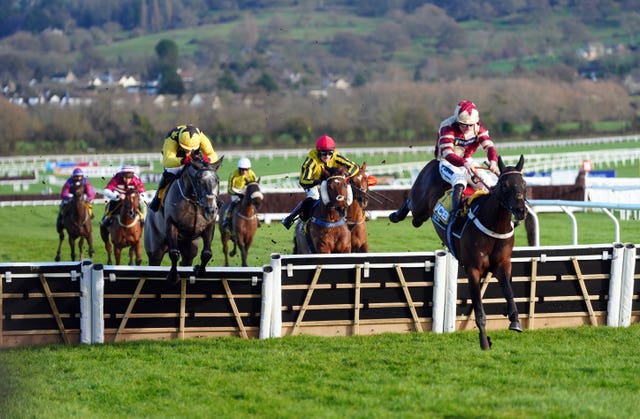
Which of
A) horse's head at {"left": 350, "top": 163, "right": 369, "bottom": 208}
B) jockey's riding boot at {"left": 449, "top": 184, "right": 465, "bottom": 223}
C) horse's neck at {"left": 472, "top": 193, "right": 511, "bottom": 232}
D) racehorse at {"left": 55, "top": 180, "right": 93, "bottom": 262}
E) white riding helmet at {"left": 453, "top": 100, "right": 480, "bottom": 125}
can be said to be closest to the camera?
horse's neck at {"left": 472, "top": 193, "right": 511, "bottom": 232}

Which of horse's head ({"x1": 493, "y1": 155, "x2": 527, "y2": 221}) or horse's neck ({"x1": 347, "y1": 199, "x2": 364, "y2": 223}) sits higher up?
horse's head ({"x1": 493, "y1": 155, "x2": 527, "y2": 221})

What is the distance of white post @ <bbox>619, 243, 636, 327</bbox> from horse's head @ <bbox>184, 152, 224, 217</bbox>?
376 centimetres

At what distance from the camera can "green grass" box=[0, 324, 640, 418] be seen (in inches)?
296

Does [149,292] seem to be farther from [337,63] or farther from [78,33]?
[78,33]

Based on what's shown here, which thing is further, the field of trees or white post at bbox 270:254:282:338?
the field of trees

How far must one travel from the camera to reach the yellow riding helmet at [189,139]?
442 inches

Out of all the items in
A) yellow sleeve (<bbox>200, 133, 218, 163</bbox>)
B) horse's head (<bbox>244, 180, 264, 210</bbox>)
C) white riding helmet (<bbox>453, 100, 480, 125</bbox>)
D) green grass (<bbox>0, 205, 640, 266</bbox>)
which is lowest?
green grass (<bbox>0, 205, 640, 266</bbox>)

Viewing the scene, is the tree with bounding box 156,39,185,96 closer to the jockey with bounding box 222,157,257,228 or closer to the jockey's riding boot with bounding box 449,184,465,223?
the jockey with bounding box 222,157,257,228

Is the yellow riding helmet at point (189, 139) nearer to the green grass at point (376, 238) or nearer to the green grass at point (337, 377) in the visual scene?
the green grass at point (337, 377)

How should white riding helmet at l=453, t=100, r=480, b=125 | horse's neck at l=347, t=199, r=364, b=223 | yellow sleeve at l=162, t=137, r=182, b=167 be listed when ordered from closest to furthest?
white riding helmet at l=453, t=100, r=480, b=125, yellow sleeve at l=162, t=137, r=182, b=167, horse's neck at l=347, t=199, r=364, b=223

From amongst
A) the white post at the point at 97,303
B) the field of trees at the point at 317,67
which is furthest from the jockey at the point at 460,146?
the field of trees at the point at 317,67

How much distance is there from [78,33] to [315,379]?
9899cm

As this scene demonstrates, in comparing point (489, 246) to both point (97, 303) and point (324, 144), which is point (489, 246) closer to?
point (324, 144)

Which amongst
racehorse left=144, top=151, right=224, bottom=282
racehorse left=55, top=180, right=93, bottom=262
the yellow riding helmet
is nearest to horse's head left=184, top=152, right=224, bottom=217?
racehorse left=144, top=151, right=224, bottom=282
